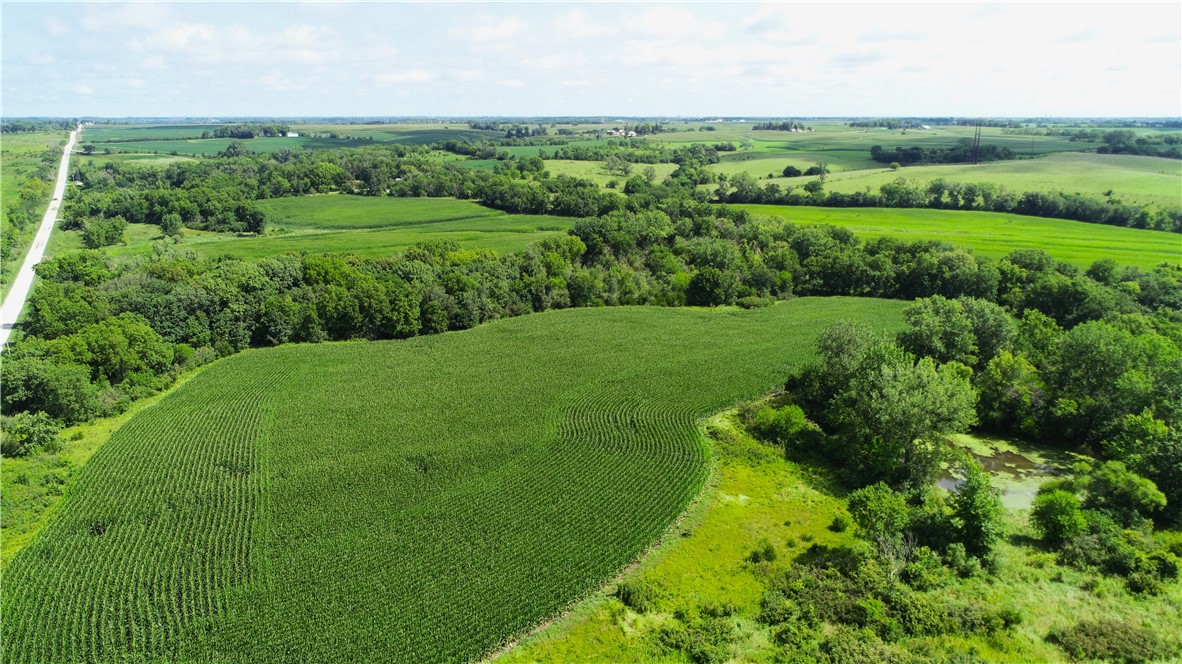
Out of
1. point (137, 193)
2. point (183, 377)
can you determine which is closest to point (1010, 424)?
point (183, 377)

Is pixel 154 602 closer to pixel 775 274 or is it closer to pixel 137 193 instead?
pixel 775 274

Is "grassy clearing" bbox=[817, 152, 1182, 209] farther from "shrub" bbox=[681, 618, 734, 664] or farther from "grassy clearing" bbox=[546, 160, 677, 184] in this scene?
"shrub" bbox=[681, 618, 734, 664]

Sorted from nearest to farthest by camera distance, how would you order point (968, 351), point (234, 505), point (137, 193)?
1. point (234, 505)
2. point (968, 351)
3. point (137, 193)

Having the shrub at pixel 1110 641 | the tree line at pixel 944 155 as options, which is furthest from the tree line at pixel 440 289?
the tree line at pixel 944 155

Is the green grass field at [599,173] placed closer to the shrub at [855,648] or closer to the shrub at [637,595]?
the shrub at [637,595]

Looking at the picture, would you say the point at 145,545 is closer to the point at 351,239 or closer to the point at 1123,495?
the point at 1123,495

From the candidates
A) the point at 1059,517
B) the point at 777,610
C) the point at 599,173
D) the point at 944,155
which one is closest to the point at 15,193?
the point at 599,173
